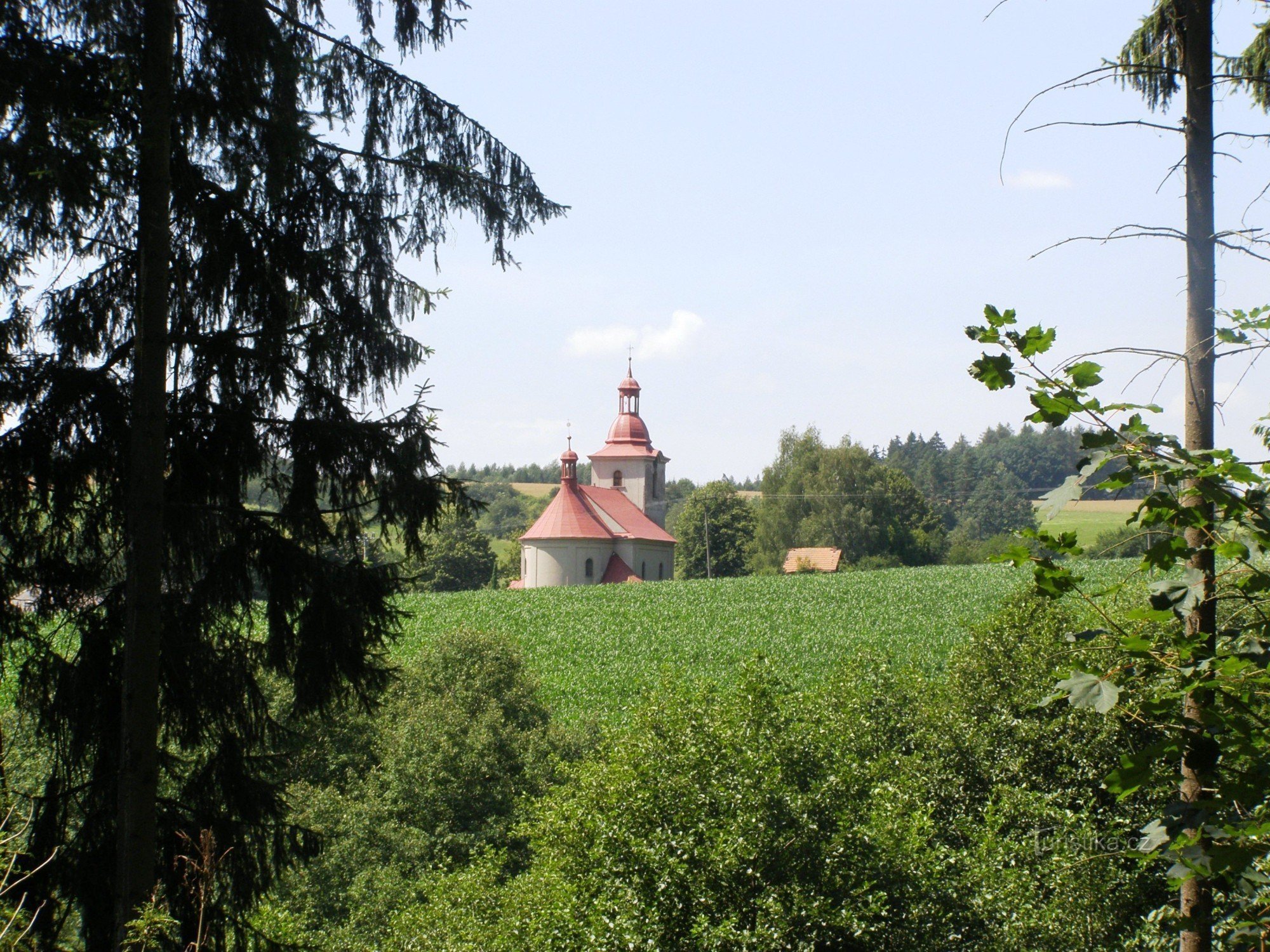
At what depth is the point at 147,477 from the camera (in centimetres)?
535

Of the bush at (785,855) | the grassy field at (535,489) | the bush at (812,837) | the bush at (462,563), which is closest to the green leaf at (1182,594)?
the bush at (812,837)

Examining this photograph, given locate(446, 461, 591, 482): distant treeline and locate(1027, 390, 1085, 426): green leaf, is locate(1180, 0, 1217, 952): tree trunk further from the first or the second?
locate(446, 461, 591, 482): distant treeline

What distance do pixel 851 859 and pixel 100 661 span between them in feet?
28.3

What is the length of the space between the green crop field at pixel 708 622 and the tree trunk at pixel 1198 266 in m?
23.0

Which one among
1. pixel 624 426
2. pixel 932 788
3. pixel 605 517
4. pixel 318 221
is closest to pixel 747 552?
pixel 624 426

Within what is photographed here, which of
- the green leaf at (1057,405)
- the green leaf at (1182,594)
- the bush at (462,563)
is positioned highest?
the green leaf at (1057,405)

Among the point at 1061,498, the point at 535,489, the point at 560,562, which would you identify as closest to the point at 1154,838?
the point at 1061,498

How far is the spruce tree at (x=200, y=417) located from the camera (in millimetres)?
5266

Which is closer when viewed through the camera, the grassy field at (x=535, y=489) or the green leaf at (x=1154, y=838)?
the green leaf at (x=1154, y=838)

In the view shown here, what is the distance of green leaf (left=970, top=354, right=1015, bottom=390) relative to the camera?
3350 millimetres

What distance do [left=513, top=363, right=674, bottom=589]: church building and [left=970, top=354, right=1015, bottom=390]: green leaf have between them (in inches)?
1980

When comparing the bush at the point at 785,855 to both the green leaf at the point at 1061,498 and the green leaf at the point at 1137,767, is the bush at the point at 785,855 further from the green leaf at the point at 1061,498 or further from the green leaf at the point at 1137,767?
the green leaf at the point at 1061,498

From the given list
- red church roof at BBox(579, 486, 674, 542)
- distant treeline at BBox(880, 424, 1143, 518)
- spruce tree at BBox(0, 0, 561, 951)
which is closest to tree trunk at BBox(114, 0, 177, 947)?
spruce tree at BBox(0, 0, 561, 951)

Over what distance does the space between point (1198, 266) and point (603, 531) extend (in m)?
54.8
